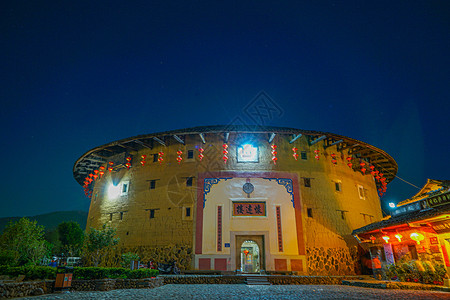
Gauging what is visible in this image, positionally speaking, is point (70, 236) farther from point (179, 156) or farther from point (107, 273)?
point (107, 273)

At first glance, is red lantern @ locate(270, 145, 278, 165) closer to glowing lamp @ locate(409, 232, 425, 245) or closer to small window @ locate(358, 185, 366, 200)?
small window @ locate(358, 185, 366, 200)

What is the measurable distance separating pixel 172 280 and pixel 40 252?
6.47 meters

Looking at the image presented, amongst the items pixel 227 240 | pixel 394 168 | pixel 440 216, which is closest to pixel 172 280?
pixel 227 240

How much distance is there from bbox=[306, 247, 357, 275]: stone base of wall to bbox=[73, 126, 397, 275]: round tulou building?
0.18 feet

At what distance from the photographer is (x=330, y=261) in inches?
632

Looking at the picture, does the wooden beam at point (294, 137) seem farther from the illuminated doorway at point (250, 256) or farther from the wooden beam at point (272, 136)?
the illuminated doorway at point (250, 256)

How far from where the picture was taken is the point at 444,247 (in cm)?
1088

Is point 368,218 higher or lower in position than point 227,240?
higher

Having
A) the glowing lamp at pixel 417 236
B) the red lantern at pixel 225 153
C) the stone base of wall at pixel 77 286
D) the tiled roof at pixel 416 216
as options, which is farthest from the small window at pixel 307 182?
the stone base of wall at pixel 77 286

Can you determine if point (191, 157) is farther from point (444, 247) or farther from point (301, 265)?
point (444, 247)

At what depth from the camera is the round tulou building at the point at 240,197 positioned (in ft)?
52.0

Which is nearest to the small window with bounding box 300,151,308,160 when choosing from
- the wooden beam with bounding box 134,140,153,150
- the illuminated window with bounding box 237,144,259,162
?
the illuminated window with bounding box 237,144,259,162

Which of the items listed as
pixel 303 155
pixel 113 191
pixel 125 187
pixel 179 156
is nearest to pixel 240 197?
pixel 179 156

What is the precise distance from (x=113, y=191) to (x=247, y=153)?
9632 millimetres
